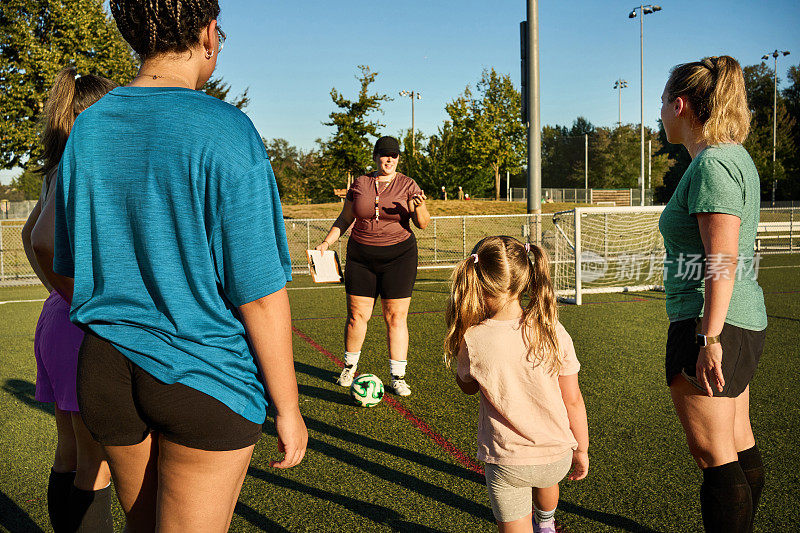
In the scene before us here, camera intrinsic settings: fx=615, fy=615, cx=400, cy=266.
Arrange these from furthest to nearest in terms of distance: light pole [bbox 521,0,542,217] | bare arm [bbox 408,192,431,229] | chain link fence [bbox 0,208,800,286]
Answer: chain link fence [bbox 0,208,800,286] → light pole [bbox 521,0,542,217] → bare arm [bbox 408,192,431,229]

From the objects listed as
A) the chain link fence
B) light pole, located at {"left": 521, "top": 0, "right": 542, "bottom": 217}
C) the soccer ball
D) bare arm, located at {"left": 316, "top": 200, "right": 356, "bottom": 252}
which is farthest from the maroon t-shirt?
light pole, located at {"left": 521, "top": 0, "right": 542, "bottom": 217}

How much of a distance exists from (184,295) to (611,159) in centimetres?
6759

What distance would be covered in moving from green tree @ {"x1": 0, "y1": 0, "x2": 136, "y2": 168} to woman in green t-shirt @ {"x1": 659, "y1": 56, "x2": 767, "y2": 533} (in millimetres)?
26237

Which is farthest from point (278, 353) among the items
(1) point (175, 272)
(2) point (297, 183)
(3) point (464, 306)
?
(2) point (297, 183)

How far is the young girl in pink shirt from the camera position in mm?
2295

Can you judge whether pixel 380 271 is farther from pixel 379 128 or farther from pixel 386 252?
pixel 379 128

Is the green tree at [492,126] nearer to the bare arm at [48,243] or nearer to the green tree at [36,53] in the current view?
the green tree at [36,53]

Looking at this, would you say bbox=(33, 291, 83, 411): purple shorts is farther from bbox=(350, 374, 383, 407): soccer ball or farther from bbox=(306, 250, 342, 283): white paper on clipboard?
bbox=(306, 250, 342, 283): white paper on clipboard

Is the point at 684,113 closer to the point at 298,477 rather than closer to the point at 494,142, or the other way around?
the point at 298,477

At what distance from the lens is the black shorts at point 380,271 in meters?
5.20

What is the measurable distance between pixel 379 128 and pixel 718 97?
2748 centimetres

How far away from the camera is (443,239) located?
73.0 feet

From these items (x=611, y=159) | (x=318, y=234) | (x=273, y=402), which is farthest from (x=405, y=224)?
(x=611, y=159)

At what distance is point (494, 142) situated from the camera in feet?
119
